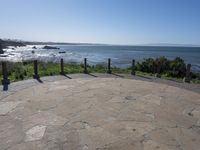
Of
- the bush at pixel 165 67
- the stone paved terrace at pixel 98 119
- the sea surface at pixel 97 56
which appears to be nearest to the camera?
the stone paved terrace at pixel 98 119

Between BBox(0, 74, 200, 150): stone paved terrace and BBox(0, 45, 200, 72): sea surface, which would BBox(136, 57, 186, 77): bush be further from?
BBox(0, 45, 200, 72): sea surface

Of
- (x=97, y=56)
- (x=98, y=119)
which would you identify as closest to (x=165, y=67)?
(x=98, y=119)

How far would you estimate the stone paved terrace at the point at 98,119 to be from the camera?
4199 mm

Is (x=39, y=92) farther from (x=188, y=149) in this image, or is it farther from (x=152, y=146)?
(x=188, y=149)

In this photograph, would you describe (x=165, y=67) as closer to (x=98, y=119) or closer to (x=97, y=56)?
(x=98, y=119)

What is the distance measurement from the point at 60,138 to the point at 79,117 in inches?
47.7

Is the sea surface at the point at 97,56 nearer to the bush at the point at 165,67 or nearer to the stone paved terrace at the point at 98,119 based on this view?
the bush at the point at 165,67

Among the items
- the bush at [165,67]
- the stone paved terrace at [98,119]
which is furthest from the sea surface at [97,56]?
the stone paved terrace at [98,119]

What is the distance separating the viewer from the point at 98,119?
5.40 meters

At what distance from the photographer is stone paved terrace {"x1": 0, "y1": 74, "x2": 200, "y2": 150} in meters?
4.20

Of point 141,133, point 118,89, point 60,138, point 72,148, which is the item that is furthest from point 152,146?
point 118,89

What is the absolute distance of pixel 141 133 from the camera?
15.2 ft

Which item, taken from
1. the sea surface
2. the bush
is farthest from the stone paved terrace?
the sea surface

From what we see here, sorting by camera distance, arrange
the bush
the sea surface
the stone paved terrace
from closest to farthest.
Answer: the stone paved terrace, the bush, the sea surface
